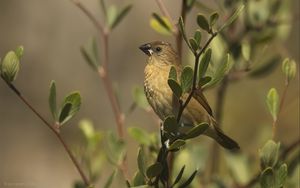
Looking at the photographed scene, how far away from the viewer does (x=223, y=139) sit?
320cm

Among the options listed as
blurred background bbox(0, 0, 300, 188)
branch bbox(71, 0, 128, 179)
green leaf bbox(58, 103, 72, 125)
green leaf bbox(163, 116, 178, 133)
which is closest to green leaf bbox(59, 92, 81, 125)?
green leaf bbox(58, 103, 72, 125)

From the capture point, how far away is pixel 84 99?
7402 mm

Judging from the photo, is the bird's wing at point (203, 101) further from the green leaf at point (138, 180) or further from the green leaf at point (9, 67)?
the green leaf at point (9, 67)

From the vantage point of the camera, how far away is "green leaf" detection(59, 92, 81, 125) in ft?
8.11

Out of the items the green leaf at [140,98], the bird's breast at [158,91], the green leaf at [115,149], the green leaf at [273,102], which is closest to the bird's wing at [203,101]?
the bird's breast at [158,91]

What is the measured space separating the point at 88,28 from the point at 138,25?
90cm

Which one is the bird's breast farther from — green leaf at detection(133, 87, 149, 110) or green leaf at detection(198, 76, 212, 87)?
green leaf at detection(198, 76, 212, 87)

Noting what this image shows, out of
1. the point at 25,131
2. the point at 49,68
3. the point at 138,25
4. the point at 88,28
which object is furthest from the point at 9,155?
the point at 138,25

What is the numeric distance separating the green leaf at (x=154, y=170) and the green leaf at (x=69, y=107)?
13.6 inches

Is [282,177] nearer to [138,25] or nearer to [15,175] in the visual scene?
[15,175]

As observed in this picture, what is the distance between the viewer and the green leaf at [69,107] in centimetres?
247

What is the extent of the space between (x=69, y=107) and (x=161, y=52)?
862 millimetres

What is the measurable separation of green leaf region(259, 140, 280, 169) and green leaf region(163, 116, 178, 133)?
331mm

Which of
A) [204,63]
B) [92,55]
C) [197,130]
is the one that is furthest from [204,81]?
[92,55]
